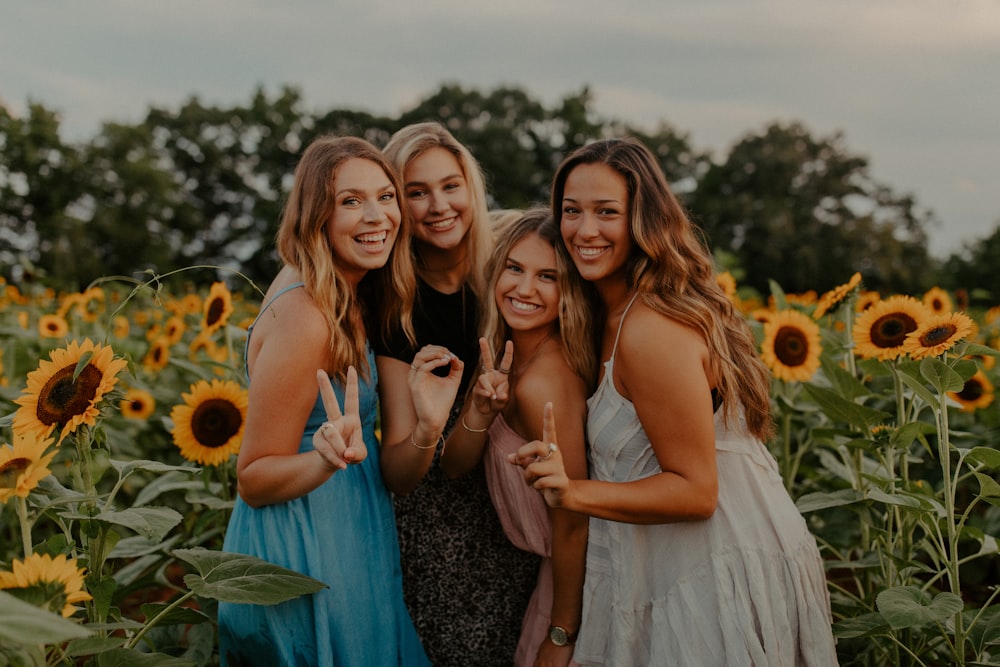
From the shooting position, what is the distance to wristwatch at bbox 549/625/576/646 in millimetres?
2461

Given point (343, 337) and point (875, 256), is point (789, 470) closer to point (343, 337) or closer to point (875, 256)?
point (343, 337)

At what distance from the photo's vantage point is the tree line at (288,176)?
1101 inches

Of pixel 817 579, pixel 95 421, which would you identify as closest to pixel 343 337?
pixel 95 421

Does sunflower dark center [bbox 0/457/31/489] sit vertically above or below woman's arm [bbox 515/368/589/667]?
above

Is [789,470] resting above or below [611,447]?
below

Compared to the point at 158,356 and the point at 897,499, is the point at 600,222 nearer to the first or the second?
the point at 897,499

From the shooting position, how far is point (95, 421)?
187 centimetres

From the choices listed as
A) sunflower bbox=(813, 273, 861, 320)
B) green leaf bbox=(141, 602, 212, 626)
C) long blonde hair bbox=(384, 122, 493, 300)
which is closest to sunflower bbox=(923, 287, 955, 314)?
sunflower bbox=(813, 273, 861, 320)

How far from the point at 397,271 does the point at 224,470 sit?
98 cm

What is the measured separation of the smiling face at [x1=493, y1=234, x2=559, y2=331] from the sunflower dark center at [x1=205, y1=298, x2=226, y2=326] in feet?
4.61

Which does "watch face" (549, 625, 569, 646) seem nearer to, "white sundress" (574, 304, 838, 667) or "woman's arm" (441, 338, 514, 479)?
"white sundress" (574, 304, 838, 667)

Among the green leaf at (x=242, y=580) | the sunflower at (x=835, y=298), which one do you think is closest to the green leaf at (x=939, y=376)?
the sunflower at (x=835, y=298)

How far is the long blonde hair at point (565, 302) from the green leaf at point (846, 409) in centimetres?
69

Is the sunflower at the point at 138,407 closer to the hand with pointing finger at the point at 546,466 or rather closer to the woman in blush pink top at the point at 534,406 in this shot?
the woman in blush pink top at the point at 534,406
